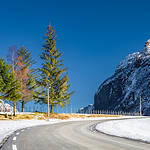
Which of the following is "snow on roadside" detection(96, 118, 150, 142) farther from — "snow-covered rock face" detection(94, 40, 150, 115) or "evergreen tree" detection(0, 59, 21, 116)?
"snow-covered rock face" detection(94, 40, 150, 115)

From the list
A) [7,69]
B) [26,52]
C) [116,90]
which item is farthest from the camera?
[116,90]

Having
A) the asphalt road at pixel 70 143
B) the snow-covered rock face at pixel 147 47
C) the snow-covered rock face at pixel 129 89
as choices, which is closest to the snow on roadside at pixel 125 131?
the asphalt road at pixel 70 143

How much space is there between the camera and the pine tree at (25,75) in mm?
42281

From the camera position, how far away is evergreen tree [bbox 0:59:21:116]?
35.4m

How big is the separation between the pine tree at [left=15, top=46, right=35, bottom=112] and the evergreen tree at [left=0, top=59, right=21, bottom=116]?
447 cm

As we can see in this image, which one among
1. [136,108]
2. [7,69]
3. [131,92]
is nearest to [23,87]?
[7,69]

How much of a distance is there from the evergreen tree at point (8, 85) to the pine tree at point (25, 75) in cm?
447

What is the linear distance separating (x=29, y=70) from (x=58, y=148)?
36.3 meters

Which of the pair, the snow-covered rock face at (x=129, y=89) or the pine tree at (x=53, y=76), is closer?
the pine tree at (x=53, y=76)

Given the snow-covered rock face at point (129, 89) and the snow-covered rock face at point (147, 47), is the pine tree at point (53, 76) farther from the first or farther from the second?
the snow-covered rock face at point (147, 47)

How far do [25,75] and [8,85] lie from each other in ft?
24.6

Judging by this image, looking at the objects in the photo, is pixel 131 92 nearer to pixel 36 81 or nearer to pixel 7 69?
pixel 36 81

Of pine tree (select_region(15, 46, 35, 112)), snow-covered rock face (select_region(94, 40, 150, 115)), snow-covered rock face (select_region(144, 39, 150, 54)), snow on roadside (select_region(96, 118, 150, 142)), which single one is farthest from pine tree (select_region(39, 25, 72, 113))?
snow-covered rock face (select_region(144, 39, 150, 54))

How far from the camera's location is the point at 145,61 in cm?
13938
